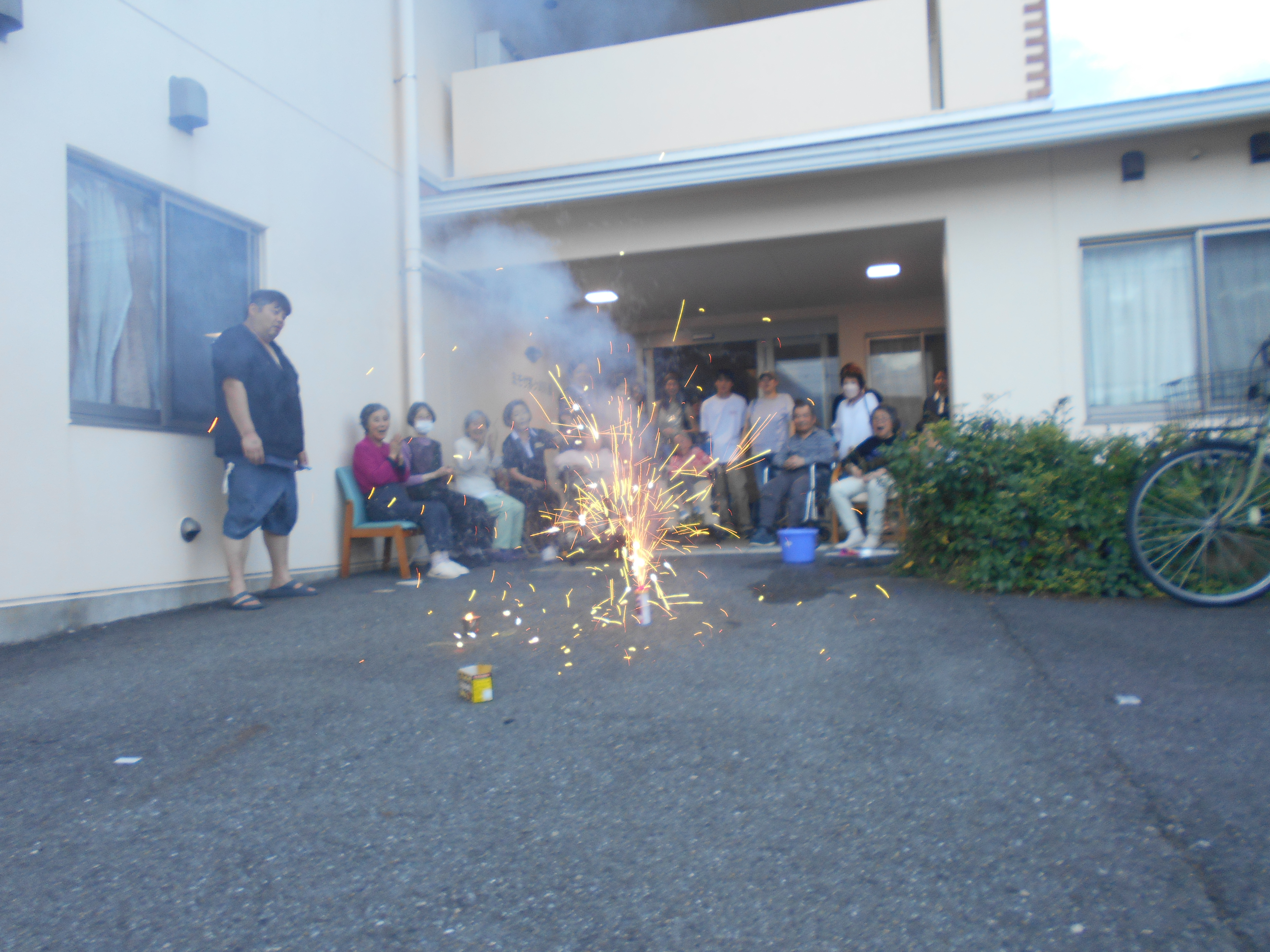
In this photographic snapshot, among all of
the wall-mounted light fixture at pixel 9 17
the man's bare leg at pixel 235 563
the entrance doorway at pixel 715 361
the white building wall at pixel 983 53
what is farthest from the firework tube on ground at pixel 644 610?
the entrance doorway at pixel 715 361

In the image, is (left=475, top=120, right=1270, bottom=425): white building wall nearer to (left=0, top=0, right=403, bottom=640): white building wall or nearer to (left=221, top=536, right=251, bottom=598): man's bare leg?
(left=0, top=0, right=403, bottom=640): white building wall

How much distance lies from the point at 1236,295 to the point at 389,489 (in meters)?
6.69

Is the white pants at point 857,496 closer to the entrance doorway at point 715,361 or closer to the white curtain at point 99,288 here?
the entrance doorway at point 715,361

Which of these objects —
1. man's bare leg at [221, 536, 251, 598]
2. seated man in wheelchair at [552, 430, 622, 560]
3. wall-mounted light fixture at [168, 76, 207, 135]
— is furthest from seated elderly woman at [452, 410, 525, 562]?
wall-mounted light fixture at [168, 76, 207, 135]

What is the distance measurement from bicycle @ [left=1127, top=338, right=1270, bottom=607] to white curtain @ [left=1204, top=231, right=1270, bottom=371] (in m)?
2.40

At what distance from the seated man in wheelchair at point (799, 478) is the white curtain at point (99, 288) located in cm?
519

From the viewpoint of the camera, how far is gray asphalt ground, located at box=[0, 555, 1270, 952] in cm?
160

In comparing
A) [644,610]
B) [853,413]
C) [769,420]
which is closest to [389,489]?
[644,610]

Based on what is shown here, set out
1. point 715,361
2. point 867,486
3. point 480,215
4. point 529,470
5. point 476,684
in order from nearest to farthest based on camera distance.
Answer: point 476,684 → point 867,486 → point 529,470 → point 480,215 → point 715,361

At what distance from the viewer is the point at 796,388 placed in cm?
1101

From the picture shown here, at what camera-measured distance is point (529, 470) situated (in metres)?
7.62

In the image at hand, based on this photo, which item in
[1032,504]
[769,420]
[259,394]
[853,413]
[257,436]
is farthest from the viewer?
[769,420]

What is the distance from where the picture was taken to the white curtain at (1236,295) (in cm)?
632

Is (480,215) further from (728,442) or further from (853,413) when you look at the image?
(853,413)
